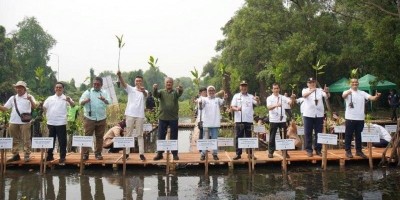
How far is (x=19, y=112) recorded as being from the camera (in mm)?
8648

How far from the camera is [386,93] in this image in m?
31.1

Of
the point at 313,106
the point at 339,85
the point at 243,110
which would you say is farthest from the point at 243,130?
the point at 339,85

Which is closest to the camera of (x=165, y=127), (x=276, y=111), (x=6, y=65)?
(x=165, y=127)

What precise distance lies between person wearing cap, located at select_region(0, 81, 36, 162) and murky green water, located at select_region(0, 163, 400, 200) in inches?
27.5

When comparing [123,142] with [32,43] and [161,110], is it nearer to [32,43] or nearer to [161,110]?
[161,110]

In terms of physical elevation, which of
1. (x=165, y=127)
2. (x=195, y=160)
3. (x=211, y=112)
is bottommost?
(x=195, y=160)

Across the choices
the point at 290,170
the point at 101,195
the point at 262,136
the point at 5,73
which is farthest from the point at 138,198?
the point at 5,73

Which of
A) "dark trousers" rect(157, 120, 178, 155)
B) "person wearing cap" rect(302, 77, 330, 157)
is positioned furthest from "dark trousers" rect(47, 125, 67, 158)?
"person wearing cap" rect(302, 77, 330, 157)

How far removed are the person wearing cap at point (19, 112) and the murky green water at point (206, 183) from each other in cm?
70

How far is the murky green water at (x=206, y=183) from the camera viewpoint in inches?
264

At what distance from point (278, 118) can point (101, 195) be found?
452 cm

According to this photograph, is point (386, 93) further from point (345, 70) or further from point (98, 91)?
point (98, 91)

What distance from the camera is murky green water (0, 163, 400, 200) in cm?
671

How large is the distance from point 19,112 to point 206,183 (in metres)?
4.66
